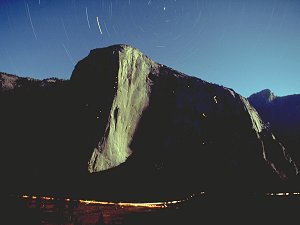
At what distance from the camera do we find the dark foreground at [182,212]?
6.28 m

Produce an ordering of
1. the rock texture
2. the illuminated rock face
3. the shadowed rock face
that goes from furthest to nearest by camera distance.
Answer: the rock texture
the illuminated rock face
the shadowed rock face

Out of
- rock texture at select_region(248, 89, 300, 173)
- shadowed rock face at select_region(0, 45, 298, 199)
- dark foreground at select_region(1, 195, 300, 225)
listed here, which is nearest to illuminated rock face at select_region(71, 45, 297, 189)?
shadowed rock face at select_region(0, 45, 298, 199)

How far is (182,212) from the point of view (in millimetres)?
7297

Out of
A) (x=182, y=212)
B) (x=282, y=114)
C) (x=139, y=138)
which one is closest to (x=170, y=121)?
(x=139, y=138)

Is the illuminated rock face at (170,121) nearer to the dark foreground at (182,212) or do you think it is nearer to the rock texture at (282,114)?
the rock texture at (282,114)

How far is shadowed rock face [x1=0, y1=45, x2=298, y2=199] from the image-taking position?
2834 centimetres

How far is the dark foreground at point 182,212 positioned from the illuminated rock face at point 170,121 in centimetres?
2036

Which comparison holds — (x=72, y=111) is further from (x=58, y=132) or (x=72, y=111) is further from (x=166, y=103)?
(x=166, y=103)

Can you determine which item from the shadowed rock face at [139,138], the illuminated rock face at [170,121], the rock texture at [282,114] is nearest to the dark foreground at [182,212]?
the shadowed rock face at [139,138]

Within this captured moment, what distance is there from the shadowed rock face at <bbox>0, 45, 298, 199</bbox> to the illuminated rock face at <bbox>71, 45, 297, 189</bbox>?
0.13 meters

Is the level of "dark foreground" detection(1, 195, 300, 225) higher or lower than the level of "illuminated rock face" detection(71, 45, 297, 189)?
lower

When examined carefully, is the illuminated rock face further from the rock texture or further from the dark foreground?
the dark foreground

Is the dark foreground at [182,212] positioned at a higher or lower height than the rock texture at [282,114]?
lower

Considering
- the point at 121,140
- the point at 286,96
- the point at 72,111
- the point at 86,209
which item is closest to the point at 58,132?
the point at 72,111
